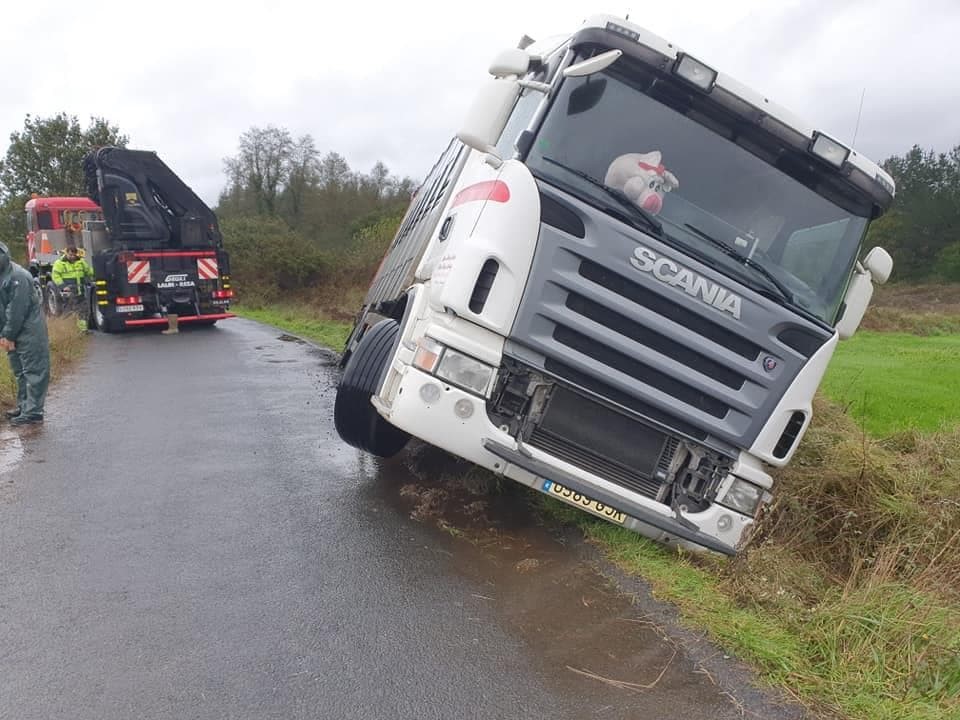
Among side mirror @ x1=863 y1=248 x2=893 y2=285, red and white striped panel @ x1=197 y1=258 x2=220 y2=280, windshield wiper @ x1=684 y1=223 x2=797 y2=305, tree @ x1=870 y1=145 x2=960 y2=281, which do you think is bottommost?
red and white striped panel @ x1=197 y1=258 x2=220 y2=280

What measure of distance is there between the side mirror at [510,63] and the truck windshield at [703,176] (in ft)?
0.95

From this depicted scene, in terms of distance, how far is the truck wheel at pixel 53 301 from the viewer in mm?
16344

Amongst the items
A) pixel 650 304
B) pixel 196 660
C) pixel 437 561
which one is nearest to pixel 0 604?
pixel 196 660

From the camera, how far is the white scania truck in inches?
154

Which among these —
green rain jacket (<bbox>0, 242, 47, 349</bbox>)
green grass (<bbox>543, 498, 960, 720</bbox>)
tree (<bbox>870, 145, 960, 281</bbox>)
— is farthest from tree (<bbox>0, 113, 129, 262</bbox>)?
tree (<bbox>870, 145, 960, 281</bbox>)

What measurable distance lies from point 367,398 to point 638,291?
2080 mm

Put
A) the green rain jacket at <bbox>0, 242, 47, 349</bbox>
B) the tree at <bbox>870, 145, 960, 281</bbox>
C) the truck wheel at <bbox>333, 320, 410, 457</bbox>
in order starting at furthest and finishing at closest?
the tree at <bbox>870, 145, 960, 281</bbox>, the green rain jacket at <bbox>0, 242, 47, 349</bbox>, the truck wheel at <bbox>333, 320, 410, 457</bbox>

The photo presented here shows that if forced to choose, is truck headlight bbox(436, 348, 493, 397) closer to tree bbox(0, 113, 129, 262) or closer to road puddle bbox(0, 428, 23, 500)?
road puddle bbox(0, 428, 23, 500)

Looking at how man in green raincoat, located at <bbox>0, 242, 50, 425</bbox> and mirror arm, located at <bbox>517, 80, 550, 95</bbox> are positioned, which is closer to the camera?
mirror arm, located at <bbox>517, 80, 550, 95</bbox>

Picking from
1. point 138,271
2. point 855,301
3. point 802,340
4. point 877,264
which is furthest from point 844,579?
point 138,271

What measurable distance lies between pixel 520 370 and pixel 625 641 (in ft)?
4.90

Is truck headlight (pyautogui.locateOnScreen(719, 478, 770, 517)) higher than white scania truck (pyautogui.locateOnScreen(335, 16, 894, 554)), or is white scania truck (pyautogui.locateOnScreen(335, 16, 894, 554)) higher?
white scania truck (pyautogui.locateOnScreen(335, 16, 894, 554))

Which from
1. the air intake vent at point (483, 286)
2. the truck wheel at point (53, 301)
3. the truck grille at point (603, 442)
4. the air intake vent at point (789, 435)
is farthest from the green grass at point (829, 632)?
the truck wheel at point (53, 301)

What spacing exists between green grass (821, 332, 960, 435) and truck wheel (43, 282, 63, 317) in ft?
51.5
